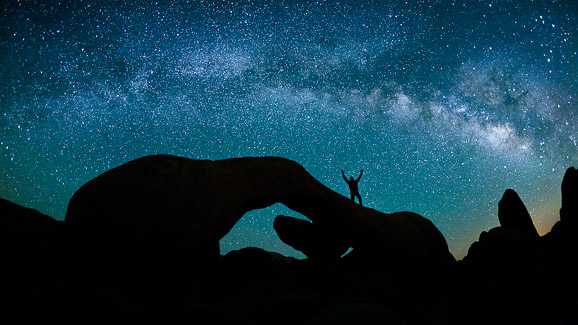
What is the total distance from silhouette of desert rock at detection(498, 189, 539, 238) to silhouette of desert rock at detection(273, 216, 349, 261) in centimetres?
417

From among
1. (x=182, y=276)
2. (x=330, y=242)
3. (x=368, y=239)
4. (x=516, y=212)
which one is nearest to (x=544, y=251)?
(x=516, y=212)

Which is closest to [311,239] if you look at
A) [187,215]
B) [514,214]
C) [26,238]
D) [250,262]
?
[250,262]

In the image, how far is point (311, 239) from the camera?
6070 mm

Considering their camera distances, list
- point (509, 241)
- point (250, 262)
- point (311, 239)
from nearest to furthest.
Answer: point (250, 262) < point (509, 241) < point (311, 239)

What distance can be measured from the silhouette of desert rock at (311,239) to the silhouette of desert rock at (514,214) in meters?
4.17

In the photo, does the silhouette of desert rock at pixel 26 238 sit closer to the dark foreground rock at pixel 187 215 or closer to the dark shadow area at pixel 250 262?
the dark shadow area at pixel 250 262

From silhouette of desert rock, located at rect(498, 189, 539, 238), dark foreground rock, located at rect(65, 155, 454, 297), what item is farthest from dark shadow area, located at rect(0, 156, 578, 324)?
silhouette of desert rock, located at rect(498, 189, 539, 238)

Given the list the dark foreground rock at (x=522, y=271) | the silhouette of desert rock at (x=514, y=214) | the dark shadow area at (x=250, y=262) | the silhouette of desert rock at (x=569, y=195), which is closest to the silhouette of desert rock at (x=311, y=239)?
the dark shadow area at (x=250, y=262)

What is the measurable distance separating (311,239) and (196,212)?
2.80 metres

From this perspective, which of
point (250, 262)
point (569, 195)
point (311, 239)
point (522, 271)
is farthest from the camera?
point (569, 195)

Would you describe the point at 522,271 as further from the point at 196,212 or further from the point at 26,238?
the point at 26,238

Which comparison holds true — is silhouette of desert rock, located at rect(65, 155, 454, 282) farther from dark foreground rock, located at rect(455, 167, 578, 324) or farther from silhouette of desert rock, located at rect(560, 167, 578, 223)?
silhouette of desert rock, located at rect(560, 167, 578, 223)

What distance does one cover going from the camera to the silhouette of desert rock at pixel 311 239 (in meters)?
6.01

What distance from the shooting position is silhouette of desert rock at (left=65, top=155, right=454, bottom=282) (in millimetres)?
3744
